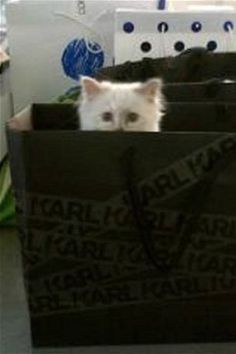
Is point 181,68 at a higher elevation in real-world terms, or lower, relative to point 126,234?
higher

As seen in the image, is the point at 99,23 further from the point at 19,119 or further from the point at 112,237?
the point at 112,237

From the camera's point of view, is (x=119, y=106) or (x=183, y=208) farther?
(x=119, y=106)

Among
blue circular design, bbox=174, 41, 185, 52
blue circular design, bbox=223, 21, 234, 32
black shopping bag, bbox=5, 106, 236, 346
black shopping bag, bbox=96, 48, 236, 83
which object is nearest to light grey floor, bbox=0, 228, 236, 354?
black shopping bag, bbox=5, 106, 236, 346

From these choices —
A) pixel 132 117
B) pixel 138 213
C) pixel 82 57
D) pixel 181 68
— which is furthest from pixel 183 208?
pixel 82 57

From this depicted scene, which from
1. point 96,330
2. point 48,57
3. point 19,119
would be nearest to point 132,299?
point 96,330

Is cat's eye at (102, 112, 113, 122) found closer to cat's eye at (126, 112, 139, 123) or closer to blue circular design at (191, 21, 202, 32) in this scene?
cat's eye at (126, 112, 139, 123)

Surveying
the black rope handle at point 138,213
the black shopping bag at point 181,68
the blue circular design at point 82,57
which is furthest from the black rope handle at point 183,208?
the blue circular design at point 82,57

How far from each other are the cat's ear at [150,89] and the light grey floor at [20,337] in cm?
57

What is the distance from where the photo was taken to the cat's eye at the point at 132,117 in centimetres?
131

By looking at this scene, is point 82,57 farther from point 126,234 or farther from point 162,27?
point 126,234

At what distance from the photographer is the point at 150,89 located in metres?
1.33

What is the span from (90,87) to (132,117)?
12 cm

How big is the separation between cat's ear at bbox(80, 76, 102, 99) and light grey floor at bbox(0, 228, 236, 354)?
0.54 m

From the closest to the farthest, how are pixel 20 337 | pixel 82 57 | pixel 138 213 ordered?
pixel 138 213, pixel 20 337, pixel 82 57
